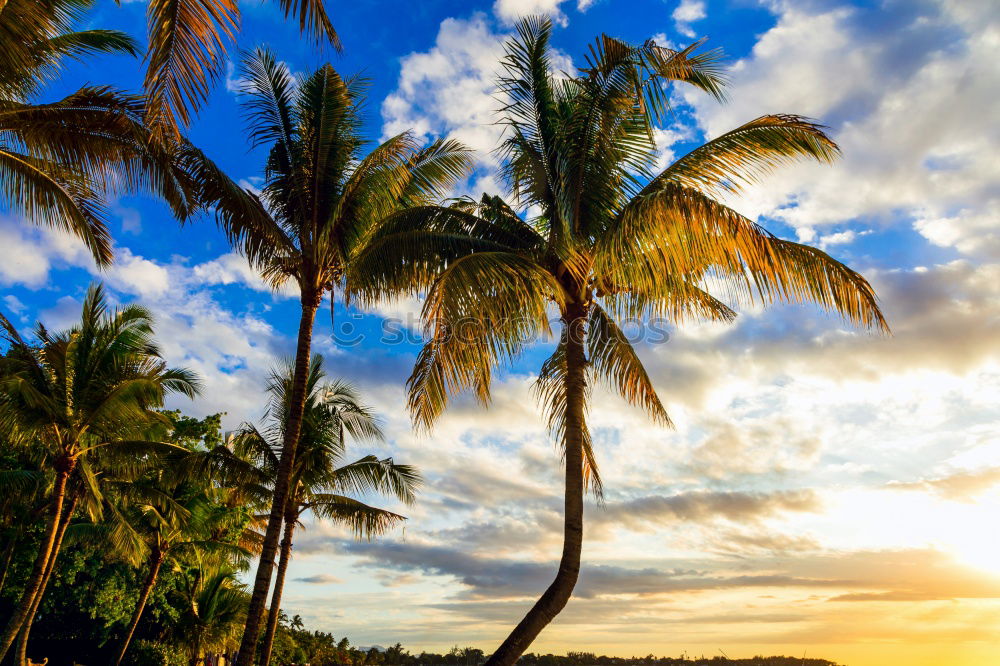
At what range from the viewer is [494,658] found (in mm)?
8906

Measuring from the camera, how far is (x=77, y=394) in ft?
50.5

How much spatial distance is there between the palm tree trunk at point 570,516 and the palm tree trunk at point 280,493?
13.3ft

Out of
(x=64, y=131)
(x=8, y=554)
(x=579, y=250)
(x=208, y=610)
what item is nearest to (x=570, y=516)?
(x=579, y=250)

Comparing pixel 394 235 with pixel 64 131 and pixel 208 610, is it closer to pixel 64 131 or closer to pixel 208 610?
pixel 64 131

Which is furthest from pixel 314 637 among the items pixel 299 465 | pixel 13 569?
pixel 299 465

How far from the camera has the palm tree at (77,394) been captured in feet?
48.3

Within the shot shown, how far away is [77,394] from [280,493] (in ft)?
22.1

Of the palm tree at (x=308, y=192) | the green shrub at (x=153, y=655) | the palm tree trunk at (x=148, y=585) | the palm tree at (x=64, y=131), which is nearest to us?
the palm tree at (x=64, y=131)

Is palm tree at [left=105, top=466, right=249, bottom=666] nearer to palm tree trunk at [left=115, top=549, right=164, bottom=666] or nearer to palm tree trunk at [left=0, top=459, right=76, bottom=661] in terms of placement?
palm tree trunk at [left=115, top=549, right=164, bottom=666]

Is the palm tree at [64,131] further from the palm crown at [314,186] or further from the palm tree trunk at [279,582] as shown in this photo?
the palm tree trunk at [279,582]

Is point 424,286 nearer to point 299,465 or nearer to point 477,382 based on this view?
point 477,382

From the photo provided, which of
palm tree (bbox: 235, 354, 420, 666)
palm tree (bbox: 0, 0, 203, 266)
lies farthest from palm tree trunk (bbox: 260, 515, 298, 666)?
palm tree (bbox: 0, 0, 203, 266)

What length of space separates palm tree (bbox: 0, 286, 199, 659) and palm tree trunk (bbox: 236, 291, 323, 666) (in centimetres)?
522

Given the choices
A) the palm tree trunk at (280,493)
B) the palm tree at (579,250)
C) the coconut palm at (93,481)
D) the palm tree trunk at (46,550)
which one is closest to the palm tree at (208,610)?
the coconut palm at (93,481)
